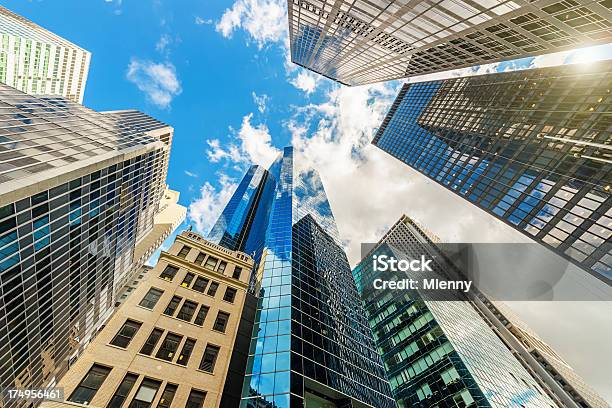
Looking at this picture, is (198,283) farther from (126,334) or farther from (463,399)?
(463,399)

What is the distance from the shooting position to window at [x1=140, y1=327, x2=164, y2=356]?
23.0 metres

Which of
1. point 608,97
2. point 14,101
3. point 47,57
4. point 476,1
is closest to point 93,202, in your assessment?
point 14,101

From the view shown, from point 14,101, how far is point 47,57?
11980 centimetres

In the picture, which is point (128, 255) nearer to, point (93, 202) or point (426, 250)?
point (93, 202)

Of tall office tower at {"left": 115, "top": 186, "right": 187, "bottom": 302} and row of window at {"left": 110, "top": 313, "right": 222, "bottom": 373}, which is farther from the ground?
row of window at {"left": 110, "top": 313, "right": 222, "bottom": 373}

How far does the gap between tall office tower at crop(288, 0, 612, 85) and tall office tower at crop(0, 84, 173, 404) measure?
42797mm

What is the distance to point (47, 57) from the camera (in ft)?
406

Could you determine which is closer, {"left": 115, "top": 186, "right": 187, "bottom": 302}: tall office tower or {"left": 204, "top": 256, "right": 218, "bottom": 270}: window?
{"left": 204, "top": 256, "right": 218, "bottom": 270}: window

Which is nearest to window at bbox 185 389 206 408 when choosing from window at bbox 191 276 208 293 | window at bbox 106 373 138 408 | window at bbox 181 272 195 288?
window at bbox 106 373 138 408

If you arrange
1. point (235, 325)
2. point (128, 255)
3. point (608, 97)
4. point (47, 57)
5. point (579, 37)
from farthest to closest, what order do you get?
1. point (47, 57)
2. point (128, 255)
3. point (608, 97)
4. point (579, 37)
5. point (235, 325)

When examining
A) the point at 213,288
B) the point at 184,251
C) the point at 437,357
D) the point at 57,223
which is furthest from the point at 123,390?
the point at 437,357

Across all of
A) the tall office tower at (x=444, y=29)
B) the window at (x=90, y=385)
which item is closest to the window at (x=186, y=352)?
the window at (x=90, y=385)

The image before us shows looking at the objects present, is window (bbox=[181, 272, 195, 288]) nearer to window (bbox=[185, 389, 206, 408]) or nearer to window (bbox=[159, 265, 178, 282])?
window (bbox=[159, 265, 178, 282])

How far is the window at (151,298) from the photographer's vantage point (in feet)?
87.5
